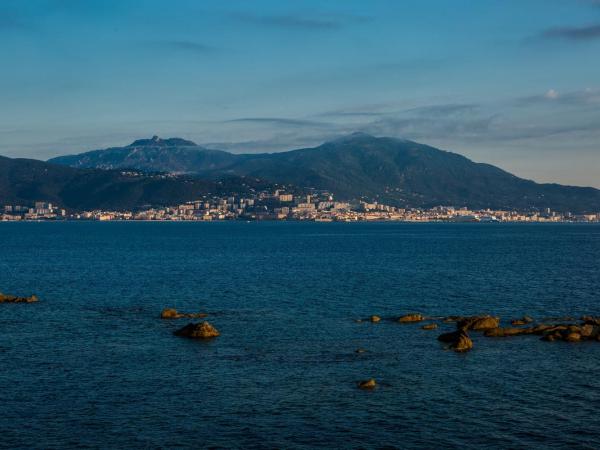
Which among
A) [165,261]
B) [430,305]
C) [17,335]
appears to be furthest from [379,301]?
[165,261]

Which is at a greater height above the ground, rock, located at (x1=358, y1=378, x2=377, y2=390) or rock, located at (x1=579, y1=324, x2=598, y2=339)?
rock, located at (x1=579, y1=324, x2=598, y2=339)

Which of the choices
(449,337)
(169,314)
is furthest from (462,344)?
(169,314)

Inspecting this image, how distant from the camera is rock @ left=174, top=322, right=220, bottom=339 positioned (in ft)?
202

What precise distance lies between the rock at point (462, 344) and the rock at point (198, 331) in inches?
811

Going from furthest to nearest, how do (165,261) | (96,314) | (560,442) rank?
(165,261) → (96,314) → (560,442)

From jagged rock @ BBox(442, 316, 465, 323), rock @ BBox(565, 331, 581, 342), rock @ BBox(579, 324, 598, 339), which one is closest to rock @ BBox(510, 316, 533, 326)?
jagged rock @ BBox(442, 316, 465, 323)

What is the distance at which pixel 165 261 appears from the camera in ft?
490

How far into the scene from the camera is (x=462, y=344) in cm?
5728

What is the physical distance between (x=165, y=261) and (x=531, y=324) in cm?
9530

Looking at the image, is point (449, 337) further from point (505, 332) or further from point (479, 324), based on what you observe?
point (505, 332)

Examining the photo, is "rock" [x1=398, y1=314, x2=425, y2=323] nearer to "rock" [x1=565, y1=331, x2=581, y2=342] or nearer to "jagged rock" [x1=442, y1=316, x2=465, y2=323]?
"jagged rock" [x1=442, y1=316, x2=465, y2=323]

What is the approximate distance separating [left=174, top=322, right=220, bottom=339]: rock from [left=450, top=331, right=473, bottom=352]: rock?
20597 mm

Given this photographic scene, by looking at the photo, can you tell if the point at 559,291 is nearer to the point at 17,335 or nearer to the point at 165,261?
the point at 17,335

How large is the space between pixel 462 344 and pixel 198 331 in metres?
22.5
